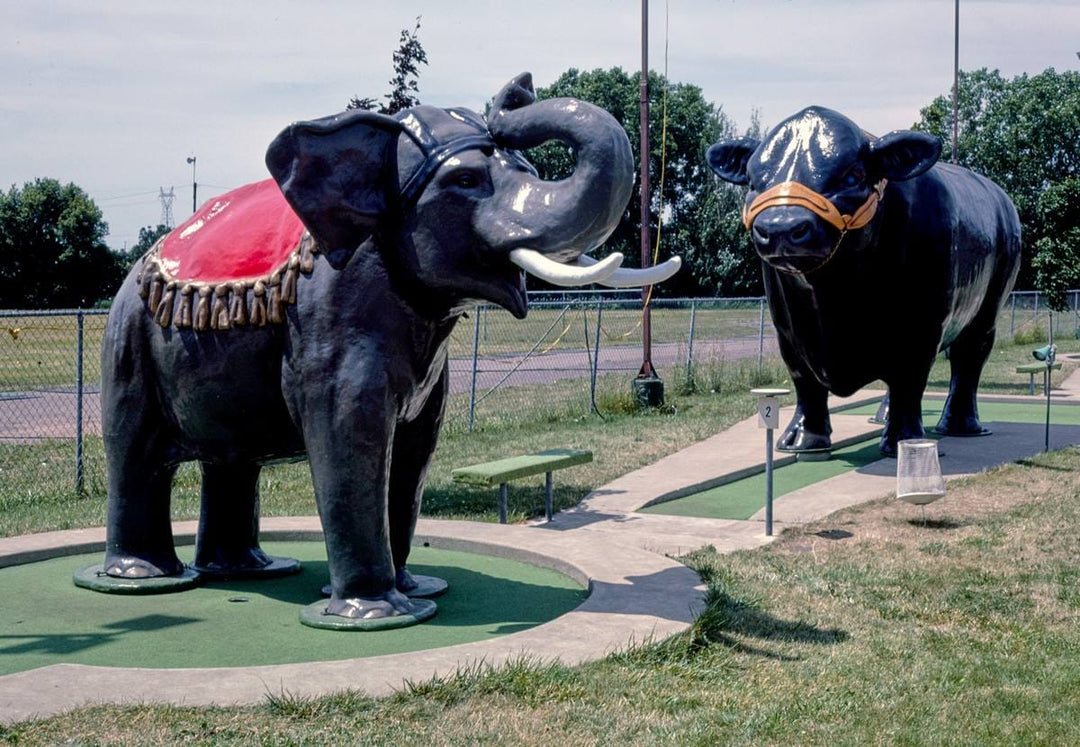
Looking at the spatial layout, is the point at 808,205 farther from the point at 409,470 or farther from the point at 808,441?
the point at 409,470

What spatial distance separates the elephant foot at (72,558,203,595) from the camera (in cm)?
585

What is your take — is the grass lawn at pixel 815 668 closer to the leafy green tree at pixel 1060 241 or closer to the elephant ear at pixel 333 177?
the elephant ear at pixel 333 177

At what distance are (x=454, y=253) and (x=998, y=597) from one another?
3.42m

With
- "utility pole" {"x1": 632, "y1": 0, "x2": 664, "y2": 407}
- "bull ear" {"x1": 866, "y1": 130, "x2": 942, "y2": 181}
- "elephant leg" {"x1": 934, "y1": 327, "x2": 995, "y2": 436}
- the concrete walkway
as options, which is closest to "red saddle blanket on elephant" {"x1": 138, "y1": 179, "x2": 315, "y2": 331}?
the concrete walkway

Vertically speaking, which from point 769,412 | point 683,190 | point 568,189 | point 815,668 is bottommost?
point 815,668

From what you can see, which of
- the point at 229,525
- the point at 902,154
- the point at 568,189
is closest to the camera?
the point at 568,189

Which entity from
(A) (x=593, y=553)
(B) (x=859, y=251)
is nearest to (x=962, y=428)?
(B) (x=859, y=251)

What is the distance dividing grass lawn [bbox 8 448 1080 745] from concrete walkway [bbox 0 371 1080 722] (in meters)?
0.13

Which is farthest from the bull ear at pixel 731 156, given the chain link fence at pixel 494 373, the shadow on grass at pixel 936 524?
the shadow on grass at pixel 936 524

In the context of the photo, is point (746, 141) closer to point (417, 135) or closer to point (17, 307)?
point (417, 135)

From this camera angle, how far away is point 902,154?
8.51 metres

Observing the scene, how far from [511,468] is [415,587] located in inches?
98.5

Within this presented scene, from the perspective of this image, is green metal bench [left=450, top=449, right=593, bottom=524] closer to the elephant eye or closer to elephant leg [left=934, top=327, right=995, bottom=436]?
the elephant eye

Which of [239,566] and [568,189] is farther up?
[568,189]
